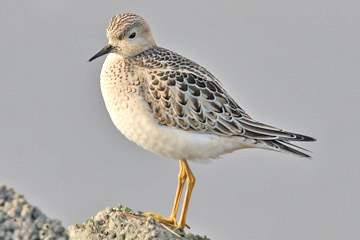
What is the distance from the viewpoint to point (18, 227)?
5844 millimetres

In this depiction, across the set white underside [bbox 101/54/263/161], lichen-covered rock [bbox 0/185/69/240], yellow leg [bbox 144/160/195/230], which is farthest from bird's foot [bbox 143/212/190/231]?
lichen-covered rock [bbox 0/185/69/240]

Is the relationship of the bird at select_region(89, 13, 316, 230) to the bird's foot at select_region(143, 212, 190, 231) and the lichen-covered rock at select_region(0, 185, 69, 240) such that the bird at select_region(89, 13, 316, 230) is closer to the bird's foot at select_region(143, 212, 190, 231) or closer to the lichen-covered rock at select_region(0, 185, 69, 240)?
the bird's foot at select_region(143, 212, 190, 231)

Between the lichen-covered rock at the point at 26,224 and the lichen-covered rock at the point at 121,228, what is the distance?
140 cm

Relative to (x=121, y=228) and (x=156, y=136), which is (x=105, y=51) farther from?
(x=121, y=228)

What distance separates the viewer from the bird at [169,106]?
7.23 meters

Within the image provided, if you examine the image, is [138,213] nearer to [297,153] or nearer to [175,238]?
[175,238]

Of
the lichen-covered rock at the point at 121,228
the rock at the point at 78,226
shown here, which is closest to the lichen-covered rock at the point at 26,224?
the rock at the point at 78,226

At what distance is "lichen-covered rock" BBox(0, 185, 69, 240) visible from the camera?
5.79m

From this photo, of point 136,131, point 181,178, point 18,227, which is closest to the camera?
point 18,227

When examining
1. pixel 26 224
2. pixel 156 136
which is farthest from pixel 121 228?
pixel 26 224

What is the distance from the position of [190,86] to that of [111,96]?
80 centimetres

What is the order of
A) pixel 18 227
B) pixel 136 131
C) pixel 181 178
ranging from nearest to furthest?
pixel 18 227
pixel 136 131
pixel 181 178

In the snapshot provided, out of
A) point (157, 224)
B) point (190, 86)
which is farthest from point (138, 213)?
point (190, 86)

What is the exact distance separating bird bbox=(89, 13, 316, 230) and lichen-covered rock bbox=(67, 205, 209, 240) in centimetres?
29
